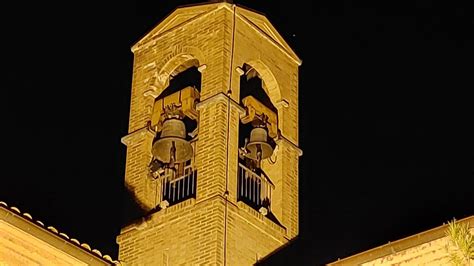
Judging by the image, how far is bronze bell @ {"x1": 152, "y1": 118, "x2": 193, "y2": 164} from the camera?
19.1 metres

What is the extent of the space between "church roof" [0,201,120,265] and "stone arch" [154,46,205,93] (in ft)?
20.4

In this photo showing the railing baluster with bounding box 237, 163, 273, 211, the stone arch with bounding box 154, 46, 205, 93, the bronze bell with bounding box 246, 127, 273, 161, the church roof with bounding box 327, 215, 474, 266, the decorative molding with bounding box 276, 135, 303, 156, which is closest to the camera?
the church roof with bounding box 327, 215, 474, 266

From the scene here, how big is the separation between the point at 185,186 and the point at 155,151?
2.38 ft

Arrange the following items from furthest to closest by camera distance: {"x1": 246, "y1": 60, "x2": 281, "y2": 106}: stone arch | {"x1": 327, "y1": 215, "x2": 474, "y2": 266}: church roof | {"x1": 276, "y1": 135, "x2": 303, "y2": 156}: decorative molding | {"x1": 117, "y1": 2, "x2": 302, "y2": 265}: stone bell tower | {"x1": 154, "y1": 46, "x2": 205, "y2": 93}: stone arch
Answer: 1. {"x1": 246, "y1": 60, "x2": 281, "y2": 106}: stone arch
2. {"x1": 154, "y1": 46, "x2": 205, "y2": 93}: stone arch
3. {"x1": 276, "y1": 135, "x2": 303, "y2": 156}: decorative molding
4. {"x1": 117, "y1": 2, "x2": 302, "y2": 265}: stone bell tower
5. {"x1": 327, "y1": 215, "x2": 474, "y2": 266}: church roof

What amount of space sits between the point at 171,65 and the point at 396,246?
23.7ft

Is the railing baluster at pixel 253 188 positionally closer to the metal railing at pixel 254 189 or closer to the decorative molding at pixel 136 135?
the metal railing at pixel 254 189

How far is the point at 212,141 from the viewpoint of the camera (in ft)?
63.2

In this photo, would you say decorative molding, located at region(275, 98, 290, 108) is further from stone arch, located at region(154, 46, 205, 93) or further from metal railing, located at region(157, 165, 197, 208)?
metal railing, located at region(157, 165, 197, 208)

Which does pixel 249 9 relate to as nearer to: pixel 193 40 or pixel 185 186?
pixel 193 40

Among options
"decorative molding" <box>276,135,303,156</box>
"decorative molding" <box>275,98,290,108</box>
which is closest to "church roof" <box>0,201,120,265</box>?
"decorative molding" <box>276,135,303,156</box>

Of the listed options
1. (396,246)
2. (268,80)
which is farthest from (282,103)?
(396,246)

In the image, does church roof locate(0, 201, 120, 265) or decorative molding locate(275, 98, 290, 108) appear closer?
church roof locate(0, 201, 120, 265)

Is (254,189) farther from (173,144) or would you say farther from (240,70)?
(240,70)

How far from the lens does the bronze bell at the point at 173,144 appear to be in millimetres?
19109
